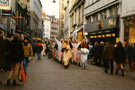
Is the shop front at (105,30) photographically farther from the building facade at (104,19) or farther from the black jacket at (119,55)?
the black jacket at (119,55)

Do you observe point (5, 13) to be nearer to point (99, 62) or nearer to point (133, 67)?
point (99, 62)

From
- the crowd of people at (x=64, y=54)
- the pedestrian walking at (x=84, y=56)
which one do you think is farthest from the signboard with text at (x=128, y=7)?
the pedestrian walking at (x=84, y=56)

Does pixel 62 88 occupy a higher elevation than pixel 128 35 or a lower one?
lower

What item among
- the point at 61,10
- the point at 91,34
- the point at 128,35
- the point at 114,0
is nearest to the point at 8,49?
the point at 128,35

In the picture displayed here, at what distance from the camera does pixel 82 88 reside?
9.33 metres

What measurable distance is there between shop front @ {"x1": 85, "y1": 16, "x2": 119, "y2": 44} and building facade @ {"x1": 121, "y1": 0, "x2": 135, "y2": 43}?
5.18 ft

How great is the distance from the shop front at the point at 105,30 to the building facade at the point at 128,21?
1.58m

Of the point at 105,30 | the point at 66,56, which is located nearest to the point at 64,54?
the point at 66,56

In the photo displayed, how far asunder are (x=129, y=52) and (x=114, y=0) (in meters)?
12.8

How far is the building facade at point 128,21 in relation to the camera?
24.6m

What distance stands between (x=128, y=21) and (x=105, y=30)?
640 cm

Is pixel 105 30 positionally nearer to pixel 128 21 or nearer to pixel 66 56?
pixel 128 21

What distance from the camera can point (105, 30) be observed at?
32.1 metres

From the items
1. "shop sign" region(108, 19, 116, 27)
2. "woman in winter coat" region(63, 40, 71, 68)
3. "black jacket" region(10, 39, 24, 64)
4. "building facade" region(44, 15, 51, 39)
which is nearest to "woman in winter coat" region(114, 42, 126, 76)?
"woman in winter coat" region(63, 40, 71, 68)
